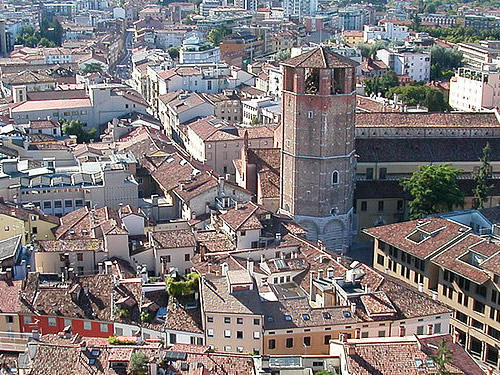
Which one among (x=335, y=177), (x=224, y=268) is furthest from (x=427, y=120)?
(x=224, y=268)

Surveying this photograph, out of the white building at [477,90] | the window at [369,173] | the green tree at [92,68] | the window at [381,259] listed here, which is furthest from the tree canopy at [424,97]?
the window at [381,259]

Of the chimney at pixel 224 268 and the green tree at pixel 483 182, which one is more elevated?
the chimney at pixel 224 268

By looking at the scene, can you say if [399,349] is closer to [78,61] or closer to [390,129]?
[390,129]

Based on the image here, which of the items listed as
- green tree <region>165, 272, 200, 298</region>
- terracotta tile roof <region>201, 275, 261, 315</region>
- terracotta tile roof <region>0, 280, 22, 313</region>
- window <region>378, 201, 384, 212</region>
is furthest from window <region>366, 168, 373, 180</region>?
terracotta tile roof <region>0, 280, 22, 313</region>

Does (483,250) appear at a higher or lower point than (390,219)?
higher

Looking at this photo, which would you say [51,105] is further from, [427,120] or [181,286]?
[181,286]

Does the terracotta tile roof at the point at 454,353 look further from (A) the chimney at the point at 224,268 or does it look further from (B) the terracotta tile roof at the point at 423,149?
(B) the terracotta tile roof at the point at 423,149

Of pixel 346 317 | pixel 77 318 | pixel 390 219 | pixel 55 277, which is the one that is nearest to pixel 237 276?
pixel 346 317
